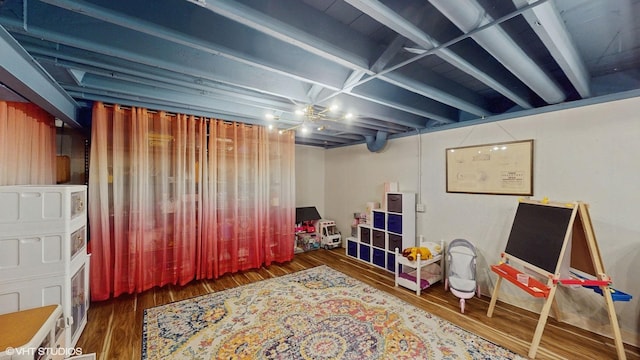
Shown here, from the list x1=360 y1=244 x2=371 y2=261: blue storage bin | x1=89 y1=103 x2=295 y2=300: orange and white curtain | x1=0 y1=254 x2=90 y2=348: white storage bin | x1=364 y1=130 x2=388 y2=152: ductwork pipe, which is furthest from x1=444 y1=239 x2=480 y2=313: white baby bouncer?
x1=0 y1=254 x2=90 y2=348: white storage bin

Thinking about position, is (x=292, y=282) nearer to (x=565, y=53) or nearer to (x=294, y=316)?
(x=294, y=316)

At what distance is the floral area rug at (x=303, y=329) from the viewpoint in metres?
1.97

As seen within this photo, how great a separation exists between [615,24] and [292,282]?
373 centimetres

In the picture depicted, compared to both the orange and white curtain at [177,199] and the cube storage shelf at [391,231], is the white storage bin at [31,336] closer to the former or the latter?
the orange and white curtain at [177,199]

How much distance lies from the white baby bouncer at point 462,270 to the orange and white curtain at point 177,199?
248 cm

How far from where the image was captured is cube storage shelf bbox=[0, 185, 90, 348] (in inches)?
66.7

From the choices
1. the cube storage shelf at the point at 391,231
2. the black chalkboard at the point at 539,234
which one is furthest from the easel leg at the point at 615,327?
the cube storage shelf at the point at 391,231

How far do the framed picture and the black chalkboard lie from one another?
1.03 ft

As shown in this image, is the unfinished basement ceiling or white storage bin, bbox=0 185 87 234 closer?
the unfinished basement ceiling

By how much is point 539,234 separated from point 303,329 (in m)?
2.42

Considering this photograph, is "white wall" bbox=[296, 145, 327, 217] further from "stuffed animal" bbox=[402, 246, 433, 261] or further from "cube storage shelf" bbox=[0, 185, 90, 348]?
"cube storage shelf" bbox=[0, 185, 90, 348]

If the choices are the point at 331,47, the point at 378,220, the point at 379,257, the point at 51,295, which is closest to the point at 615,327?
the point at 379,257

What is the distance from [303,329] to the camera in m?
2.26

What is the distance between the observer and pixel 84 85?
6.90 feet
